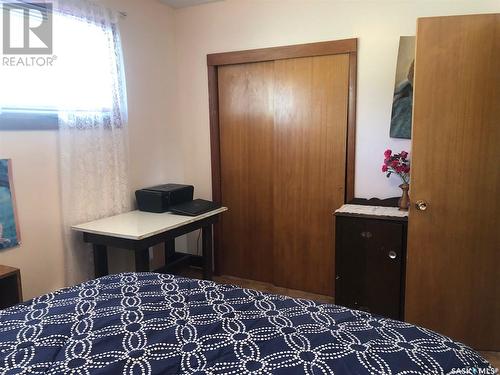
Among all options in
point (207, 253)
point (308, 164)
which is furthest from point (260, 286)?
point (308, 164)

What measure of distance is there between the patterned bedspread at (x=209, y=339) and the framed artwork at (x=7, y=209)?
0.86 meters

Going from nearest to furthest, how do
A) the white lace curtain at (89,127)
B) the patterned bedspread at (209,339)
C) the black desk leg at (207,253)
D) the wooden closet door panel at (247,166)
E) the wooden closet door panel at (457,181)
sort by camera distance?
the patterned bedspread at (209,339), the wooden closet door panel at (457,181), the white lace curtain at (89,127), the black desk leg at (207,253), the wooden closet door panel at (247,166)

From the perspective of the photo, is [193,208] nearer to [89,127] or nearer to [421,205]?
[89,127]

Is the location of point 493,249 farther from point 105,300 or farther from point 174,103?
point 174,103

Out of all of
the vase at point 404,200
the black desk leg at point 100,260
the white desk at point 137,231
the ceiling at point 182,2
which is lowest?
the black desk leg at point 100,260

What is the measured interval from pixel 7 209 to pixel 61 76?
91 centimetres

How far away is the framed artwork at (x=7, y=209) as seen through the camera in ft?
7.45

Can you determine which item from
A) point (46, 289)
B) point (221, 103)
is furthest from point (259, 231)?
point (46, 289)

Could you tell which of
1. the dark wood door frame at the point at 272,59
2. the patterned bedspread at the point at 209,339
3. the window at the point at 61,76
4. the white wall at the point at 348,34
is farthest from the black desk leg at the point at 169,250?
the patterned bedspread at the point at 209,339

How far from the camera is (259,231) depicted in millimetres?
3584

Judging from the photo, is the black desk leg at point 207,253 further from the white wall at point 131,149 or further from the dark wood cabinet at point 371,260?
the dark wood cabinet at point 371,260

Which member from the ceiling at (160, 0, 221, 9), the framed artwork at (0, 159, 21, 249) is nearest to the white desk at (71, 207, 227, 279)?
the framed artwork at (0, 159, 21, 249)

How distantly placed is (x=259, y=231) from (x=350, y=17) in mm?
1943

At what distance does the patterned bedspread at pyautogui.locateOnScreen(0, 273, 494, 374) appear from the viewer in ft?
3.81
